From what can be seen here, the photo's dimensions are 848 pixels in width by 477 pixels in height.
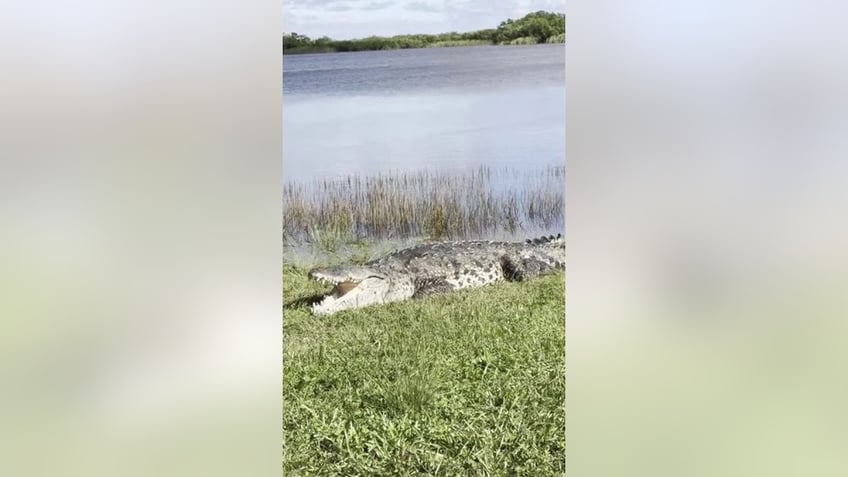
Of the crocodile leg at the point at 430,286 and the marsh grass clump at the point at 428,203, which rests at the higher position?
the marsh grass clump at the point at 428,203

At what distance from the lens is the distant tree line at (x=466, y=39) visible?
Result: 7.54 feet

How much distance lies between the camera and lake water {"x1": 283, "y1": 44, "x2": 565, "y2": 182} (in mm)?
2326

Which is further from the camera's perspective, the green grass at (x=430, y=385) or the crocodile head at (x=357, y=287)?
the crocodile head at (x=357, y=287)

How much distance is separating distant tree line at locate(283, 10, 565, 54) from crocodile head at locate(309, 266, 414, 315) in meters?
0.68

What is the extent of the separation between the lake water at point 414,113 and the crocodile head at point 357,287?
32 centimetres

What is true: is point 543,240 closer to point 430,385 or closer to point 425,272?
point 425,272

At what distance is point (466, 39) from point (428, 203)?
0.49m

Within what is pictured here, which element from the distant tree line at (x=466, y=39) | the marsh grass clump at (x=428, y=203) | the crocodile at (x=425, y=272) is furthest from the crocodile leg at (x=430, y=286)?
the distant tree line at (x=466, y=39)

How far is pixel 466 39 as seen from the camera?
2.34m
